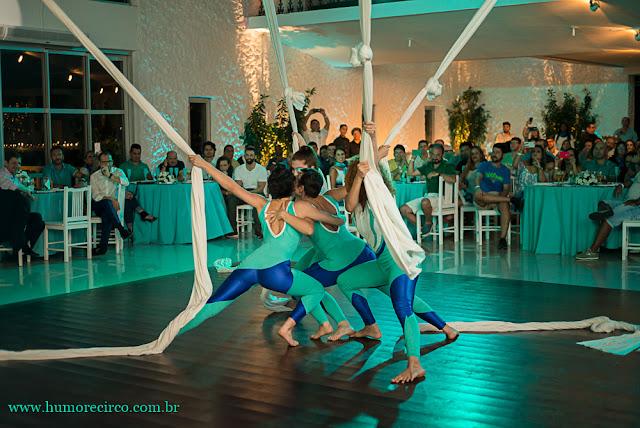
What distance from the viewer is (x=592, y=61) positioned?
709 inches

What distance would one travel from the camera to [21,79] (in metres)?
10.0

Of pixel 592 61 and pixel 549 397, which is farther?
pixel 592 61

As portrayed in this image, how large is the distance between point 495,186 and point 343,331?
4926 millimetres

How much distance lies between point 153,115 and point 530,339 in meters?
2.78

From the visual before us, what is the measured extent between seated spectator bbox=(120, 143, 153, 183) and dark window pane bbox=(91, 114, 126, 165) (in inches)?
48.6

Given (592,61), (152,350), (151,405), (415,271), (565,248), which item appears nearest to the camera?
(151,405)

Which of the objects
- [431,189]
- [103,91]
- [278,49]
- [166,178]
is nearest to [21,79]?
[103,91]

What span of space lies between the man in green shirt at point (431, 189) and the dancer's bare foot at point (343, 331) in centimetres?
469

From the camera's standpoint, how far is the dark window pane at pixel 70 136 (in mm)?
10523

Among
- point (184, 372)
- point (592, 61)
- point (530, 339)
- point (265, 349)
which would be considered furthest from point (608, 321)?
point (592, 61)

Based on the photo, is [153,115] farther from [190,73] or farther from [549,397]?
[190,73]

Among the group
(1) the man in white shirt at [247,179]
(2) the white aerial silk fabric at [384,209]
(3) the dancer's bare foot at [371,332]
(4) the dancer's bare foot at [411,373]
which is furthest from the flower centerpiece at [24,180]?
(4) the dancer's bare foot at [411,373]

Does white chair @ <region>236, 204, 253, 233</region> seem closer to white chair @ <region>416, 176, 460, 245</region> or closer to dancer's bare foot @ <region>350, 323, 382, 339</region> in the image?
white chair @ <region>416, 176, 460, 245</region>

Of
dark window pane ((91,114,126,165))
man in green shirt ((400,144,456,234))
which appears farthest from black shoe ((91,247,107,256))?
man in green shirt ((400,144,456,234))
